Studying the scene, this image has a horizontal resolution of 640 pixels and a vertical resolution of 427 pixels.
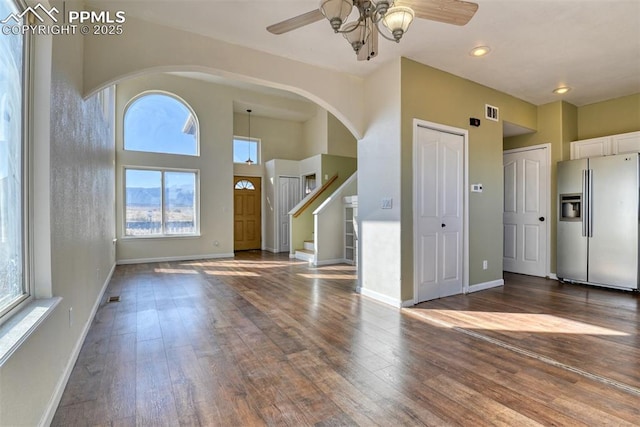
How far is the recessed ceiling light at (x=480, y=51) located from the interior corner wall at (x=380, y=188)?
2.67 feet

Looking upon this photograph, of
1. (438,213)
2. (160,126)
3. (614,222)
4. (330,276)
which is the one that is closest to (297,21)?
(438,213)

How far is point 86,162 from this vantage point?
300 centimetres

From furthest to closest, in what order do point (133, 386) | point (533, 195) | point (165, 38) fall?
point (533, 195) < point (165, 38) < point (133, 386)

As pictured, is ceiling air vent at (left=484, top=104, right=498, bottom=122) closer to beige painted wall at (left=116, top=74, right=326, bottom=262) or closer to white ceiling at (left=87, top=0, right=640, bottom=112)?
white ceiling at (left=87, top=0, right=640, bottom=112)

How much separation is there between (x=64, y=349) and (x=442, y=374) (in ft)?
8.16

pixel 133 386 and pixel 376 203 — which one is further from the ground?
pixel 376 203

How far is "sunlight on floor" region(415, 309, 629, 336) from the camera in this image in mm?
2883

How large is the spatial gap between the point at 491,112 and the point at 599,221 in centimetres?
221

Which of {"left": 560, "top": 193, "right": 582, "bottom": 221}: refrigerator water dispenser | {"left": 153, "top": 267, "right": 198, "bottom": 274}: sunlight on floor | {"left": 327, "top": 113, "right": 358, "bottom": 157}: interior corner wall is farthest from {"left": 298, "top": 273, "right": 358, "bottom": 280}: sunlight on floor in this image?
{"left": 327, "top": 113, "right": 358, "bottom": 157}: interior corner wall

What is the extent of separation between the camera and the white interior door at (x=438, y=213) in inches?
149

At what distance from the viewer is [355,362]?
2.29 m

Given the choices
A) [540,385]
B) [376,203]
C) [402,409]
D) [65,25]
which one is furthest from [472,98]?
[65,25]

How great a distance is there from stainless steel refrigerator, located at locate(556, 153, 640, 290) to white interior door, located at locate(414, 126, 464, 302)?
202 cm

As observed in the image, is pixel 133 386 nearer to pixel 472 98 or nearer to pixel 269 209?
pixel 472 98
